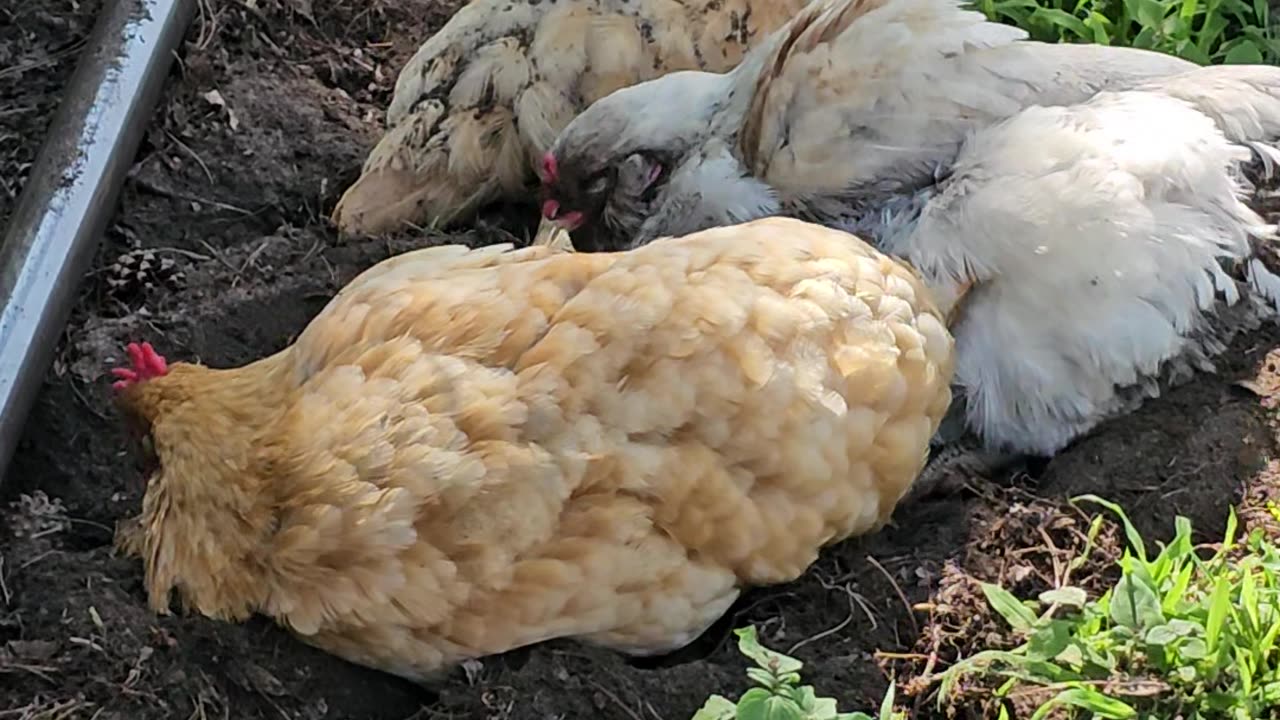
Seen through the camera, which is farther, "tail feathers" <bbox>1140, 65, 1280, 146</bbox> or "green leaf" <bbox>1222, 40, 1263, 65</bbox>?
"green leaf" <bbox>1222, 40, 1263, 65</bbox>

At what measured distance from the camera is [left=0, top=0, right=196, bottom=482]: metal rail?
2.97 metres

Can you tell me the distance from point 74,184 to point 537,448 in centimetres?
158

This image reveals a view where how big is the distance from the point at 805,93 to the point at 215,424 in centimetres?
137

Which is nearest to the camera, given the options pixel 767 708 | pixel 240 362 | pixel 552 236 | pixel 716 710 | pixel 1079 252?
pixel 767 708

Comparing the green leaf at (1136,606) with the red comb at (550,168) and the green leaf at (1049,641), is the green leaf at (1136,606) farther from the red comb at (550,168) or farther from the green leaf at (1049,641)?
the red comb at (550,168)

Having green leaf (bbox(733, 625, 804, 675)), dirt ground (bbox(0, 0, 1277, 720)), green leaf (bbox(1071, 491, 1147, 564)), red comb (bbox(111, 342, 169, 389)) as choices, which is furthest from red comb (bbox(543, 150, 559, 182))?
green leaf (bbox(733, 625, 804, 675))

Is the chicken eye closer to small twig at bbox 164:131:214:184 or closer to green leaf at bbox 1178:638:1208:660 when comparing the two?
small twig at bbox 164:131:214:184

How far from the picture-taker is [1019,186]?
2.72 meters

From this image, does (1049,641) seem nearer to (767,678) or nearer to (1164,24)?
(767,678)

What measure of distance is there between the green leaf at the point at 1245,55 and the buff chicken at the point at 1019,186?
19.9 inches

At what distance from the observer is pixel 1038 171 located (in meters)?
2.73

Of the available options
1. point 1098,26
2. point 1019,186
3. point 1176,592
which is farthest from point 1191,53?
point 1176,592

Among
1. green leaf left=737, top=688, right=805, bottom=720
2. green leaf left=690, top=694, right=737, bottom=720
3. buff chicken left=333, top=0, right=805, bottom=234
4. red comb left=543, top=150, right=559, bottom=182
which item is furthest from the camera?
buff chicken left=333, top=0, right=805, bottom=234

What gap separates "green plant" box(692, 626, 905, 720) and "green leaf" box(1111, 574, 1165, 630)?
45 centimetres
